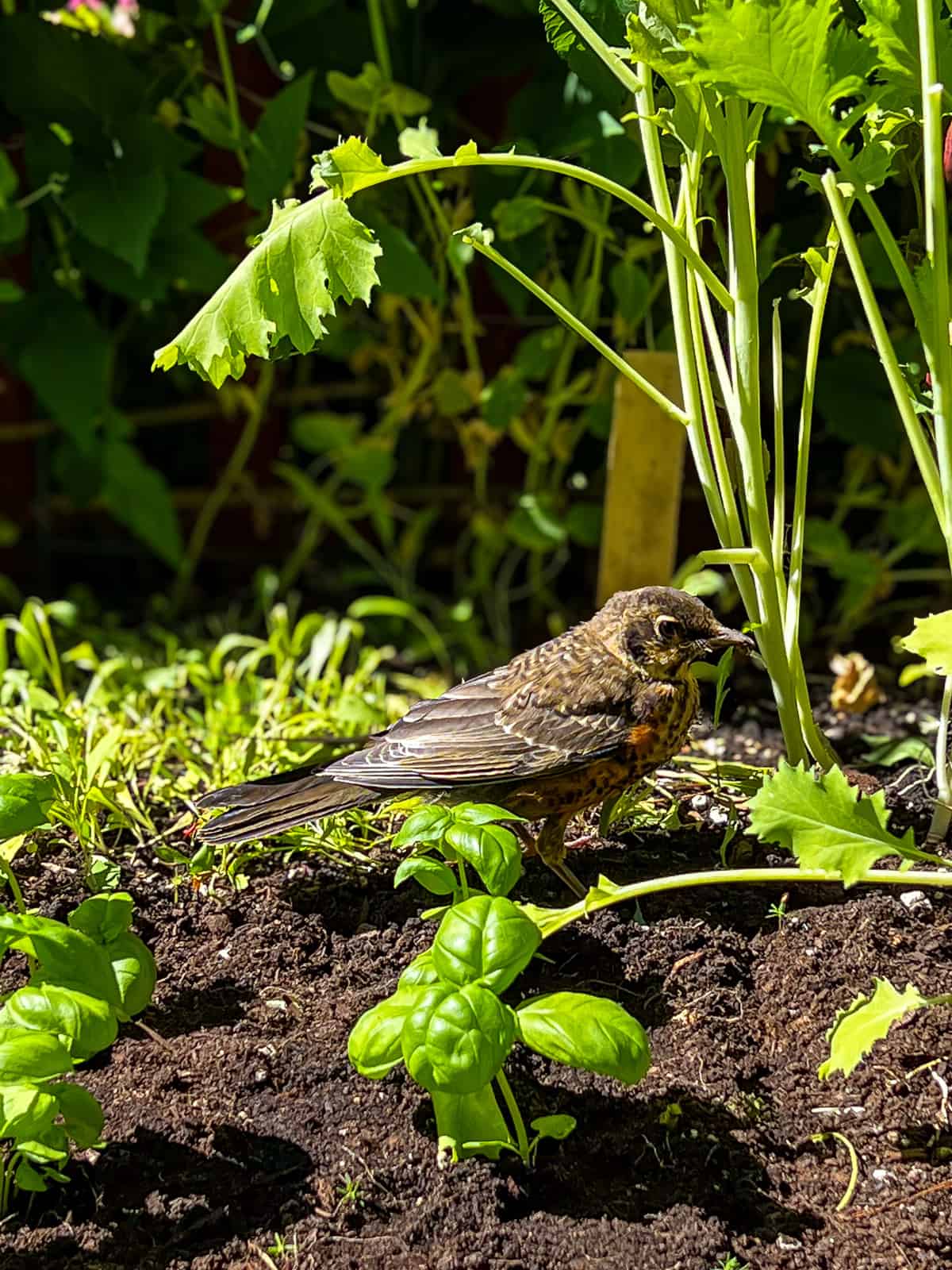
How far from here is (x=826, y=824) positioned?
5.85 ft

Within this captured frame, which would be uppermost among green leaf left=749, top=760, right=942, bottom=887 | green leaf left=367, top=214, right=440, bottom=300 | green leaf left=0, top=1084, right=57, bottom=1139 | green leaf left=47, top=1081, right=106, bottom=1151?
green leaf left=367, top=214, right=440, bottom=300

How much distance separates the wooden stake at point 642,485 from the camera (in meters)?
3.06

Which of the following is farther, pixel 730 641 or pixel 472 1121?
pixel 730 641

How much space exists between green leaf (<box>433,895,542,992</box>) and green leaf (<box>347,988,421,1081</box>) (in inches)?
2.1

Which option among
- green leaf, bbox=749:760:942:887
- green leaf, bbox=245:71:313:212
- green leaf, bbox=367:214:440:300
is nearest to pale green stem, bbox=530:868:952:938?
green leaf, bbox=749:760:942:887

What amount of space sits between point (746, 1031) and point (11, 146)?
267 cm

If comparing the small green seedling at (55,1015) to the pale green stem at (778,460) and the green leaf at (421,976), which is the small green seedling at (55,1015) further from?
the pale green stem at (778,460)

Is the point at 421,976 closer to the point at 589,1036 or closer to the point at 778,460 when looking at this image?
the point at 589,1036

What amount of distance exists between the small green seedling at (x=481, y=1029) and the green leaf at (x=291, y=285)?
0.75 m

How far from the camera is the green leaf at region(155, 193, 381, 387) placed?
6.27 ft

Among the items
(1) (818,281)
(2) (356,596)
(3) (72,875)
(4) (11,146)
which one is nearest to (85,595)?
(2) (356,596)

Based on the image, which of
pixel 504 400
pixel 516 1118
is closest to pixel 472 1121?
pixel 516 1118

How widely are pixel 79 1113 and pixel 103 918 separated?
0.27 metres

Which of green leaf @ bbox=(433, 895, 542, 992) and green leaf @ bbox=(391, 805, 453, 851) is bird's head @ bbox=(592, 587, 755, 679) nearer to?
green leaf @ bbox=(391, 805, 453, 851)
